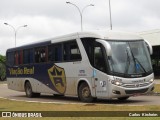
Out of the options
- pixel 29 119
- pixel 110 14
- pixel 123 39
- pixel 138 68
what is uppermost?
pixel 110 14

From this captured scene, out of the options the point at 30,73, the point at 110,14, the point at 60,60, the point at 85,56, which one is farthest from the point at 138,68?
the point at 110,14

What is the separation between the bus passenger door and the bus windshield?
435mm

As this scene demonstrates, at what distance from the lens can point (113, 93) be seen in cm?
1817

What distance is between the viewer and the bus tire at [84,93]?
1959 centimetres

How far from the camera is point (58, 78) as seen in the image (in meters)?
22.1

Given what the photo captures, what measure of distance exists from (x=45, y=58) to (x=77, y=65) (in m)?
3.55

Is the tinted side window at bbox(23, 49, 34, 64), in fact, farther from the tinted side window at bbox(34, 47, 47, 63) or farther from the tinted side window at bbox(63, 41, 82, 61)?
the tinted side window at bbox(63, 41, 82, 61)

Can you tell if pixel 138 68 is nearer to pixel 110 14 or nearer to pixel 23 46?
pixel 23 46

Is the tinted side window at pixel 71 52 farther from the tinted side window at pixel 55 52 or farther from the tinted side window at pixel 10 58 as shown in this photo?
the tinted side window at pixel 10 58

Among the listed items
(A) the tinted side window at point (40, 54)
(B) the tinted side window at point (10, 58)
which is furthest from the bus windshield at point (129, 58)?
(B) the tinted side window at point (10, 58)

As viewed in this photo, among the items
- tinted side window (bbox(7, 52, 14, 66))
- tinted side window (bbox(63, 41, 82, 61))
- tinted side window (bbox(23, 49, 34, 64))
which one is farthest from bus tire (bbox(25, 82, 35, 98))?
tinted side window (bbox(63, 41, 82, 61))

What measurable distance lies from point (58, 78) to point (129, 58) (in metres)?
4.85

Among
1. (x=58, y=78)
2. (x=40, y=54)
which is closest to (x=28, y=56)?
(x=40, y=54)

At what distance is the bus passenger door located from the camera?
60.5 feet
